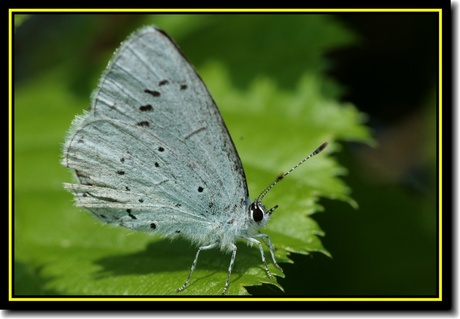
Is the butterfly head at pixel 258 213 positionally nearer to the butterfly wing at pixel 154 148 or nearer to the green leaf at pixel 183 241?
the butterfly wing at pixel 154 148

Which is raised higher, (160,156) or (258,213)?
(160,156)

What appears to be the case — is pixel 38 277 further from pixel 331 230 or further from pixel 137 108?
pixel 331 230

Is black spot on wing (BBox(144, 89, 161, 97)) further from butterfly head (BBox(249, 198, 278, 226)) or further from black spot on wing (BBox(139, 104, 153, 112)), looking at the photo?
butterfly head (BBox(249, 198, 278, 226))

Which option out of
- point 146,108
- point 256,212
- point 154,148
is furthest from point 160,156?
point 256,212

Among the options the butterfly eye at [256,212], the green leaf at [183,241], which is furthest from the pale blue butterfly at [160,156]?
the green leaf at [183,241]

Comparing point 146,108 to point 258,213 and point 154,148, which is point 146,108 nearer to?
point 154,148

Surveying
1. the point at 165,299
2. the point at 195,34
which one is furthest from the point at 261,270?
the point at 195,34

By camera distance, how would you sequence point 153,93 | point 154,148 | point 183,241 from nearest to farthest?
point 153,93 → point 154,148 → point 183,241
